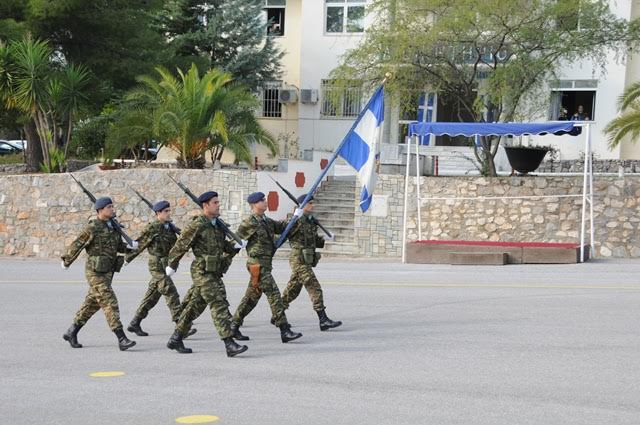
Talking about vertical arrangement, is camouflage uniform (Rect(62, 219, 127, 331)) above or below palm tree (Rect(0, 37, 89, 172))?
below

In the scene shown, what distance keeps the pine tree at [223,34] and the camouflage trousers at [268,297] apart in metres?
20.5

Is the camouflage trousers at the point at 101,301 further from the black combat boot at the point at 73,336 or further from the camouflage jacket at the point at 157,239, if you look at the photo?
the camouflage jacket at the point at 157,239

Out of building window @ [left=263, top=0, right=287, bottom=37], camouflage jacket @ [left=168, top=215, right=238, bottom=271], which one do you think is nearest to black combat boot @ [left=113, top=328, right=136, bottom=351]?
camouflage jacket @ [left=168, top=215, right=238, bottom=271]

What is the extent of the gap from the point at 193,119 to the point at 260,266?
14.1 metres

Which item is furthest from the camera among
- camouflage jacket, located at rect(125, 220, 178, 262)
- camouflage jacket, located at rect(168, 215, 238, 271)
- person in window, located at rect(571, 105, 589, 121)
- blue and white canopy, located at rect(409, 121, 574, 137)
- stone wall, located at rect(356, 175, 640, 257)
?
person in window, located at rect(571, 105, 589, 121)

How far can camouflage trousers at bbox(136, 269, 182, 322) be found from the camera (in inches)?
502

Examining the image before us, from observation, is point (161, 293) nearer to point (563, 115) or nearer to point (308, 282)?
point (308, 282)

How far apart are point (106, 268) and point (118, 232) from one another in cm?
48

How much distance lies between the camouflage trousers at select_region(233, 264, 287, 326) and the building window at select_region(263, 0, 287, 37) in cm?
2413

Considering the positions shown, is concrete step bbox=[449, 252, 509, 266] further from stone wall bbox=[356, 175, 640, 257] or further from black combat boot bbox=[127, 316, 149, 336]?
black combat boot bbox=[127, 316, 149, 336]

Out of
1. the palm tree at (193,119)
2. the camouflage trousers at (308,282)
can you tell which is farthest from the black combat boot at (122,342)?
the palm tree at (193,119)

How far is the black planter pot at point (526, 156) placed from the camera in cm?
2299

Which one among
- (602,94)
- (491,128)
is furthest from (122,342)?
(602,94)

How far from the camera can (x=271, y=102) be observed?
35.5 m
